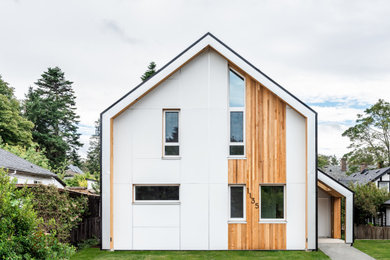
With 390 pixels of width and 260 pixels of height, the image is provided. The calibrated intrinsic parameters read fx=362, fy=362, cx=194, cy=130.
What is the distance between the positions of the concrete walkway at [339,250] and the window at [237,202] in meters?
3.21

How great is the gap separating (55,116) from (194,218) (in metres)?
41.9

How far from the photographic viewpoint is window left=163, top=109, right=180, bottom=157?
1325 centimetres

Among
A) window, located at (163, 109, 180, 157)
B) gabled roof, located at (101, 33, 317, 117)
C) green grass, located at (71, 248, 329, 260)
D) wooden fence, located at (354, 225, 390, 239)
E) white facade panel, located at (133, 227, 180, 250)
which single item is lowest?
wooden fence, located at (354, 225, 390, 239)

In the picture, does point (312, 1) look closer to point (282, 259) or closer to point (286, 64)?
point (286, 64)

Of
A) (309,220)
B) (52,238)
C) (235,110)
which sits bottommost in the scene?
(309,220)

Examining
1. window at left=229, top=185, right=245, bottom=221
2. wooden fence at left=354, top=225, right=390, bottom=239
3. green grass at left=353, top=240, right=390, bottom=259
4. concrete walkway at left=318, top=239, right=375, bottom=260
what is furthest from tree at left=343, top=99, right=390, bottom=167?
window at left=229, top=185, right=245, bottom=221

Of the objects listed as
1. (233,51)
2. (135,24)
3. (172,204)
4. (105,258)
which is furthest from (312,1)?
(105,258)

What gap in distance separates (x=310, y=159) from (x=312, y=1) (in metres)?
6.90

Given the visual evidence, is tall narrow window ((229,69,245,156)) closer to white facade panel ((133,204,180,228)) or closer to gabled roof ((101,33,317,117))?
gabled roof ((101,33,317,117))

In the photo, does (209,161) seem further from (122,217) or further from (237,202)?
(122,217)

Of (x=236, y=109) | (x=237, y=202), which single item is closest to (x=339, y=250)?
(x=237, y=202)

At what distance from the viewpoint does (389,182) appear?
30031mm

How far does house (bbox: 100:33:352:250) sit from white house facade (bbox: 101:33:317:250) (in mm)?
36

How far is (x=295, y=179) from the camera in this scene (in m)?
13.0
